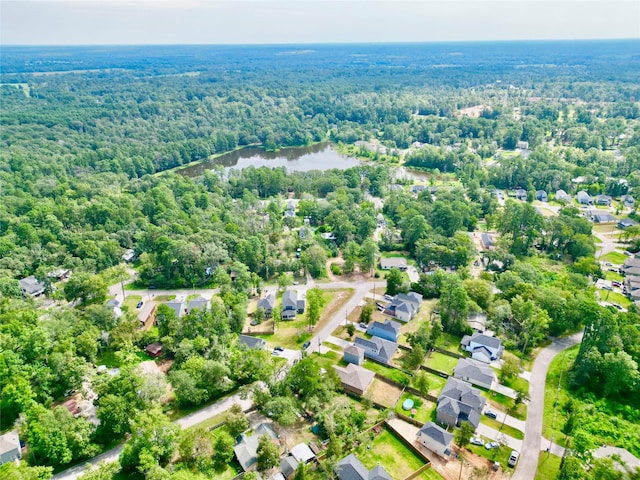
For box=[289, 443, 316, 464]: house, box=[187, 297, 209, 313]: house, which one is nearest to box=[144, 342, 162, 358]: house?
box=[187, 297, 209, 313]: house

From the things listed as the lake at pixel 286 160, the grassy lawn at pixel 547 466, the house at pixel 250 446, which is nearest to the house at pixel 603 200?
the lake at pixel 286 160

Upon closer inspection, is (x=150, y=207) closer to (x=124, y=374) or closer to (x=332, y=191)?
(x=332, y=191)

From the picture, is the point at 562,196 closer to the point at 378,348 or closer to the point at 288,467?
the point at 378,348

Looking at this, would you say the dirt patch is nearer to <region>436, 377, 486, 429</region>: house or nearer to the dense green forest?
<region>436, 377, 486, 429</region>: house

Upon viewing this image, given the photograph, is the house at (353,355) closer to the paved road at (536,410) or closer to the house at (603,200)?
the paved road at (536,410)

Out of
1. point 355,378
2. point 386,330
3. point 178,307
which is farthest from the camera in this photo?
point 178,307

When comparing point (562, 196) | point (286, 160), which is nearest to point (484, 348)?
point (562, 196)
